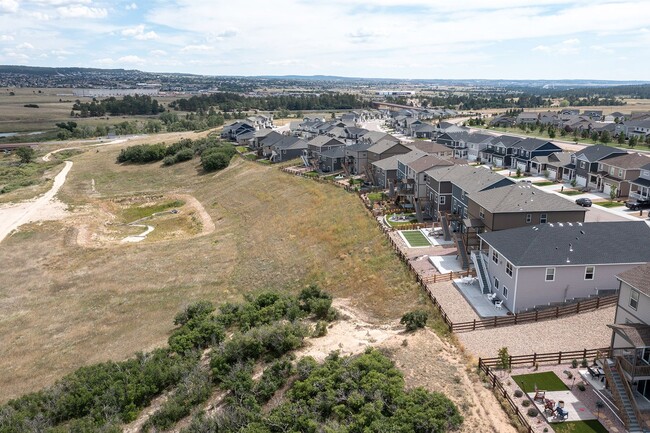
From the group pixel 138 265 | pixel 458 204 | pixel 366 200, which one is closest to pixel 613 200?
pixel 458 204

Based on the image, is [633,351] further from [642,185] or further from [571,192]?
[571,192]

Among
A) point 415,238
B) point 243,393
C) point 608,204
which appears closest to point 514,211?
point 415,238

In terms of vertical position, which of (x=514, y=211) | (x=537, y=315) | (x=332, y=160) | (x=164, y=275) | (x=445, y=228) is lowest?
(x=164, y=275)

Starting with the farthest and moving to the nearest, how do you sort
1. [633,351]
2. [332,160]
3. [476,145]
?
[476,145] → [332,160] → [633,351]

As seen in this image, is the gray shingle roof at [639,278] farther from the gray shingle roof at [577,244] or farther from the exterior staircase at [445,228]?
the exterior staircase at [445,228]

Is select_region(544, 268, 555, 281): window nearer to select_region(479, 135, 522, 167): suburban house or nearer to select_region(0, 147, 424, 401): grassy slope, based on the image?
select_region(0, 147, 424, 401): grassy slope

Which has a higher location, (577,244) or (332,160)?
(577,244)

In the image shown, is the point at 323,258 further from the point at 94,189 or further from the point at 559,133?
the point at 559,133

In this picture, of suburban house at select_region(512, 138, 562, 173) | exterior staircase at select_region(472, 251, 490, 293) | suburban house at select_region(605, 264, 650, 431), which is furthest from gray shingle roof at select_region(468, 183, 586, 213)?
suburban house at select_region(512, 138, 562, 173)
